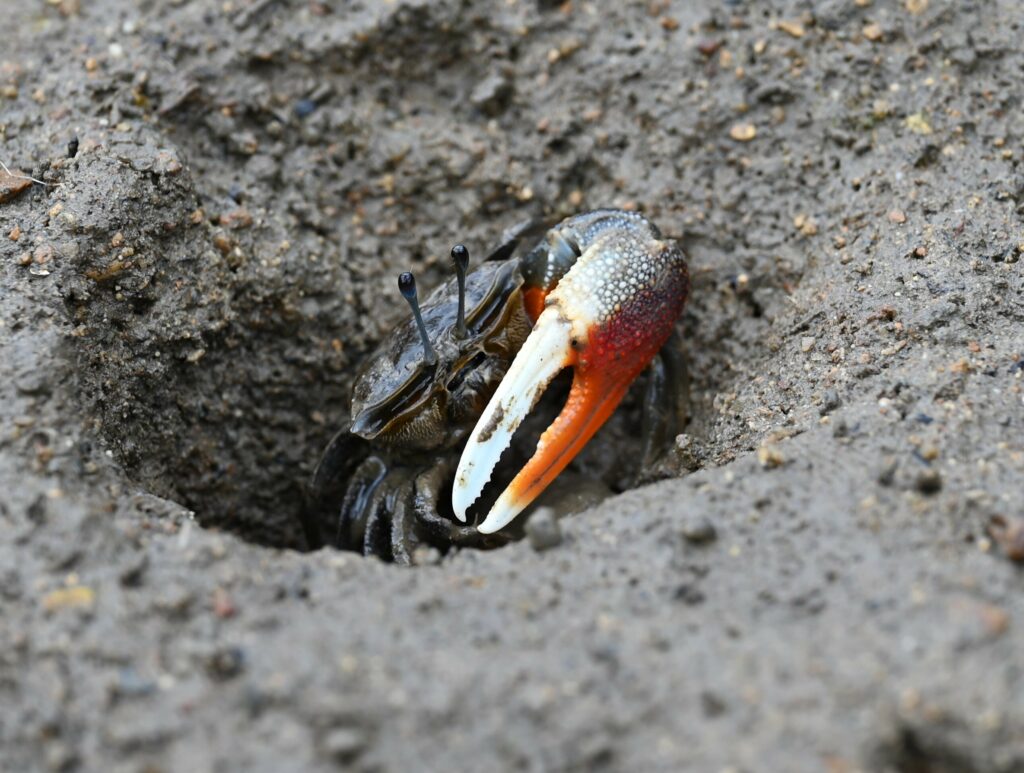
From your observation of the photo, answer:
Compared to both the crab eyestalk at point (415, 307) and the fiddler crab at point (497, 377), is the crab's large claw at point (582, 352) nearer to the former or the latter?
the fiddler crab at point (497, 377)

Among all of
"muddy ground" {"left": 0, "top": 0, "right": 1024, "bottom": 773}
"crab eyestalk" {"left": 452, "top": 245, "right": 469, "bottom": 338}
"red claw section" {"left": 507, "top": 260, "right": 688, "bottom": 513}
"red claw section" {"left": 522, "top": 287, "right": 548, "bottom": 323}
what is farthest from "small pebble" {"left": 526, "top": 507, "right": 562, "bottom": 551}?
"red claw section" {"left": 522, "top": 287, "right": 548, "bottom": 323}

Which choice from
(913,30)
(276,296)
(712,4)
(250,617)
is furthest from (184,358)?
(913,30)

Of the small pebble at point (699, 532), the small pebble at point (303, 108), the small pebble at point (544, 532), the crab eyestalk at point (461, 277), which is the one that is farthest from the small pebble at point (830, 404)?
the small pebble at point (303, 108)

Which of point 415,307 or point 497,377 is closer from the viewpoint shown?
point 415,307

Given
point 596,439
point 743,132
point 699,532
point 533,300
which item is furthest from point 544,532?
point 743,132

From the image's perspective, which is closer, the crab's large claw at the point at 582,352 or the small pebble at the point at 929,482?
the small pebble at the point at 929,482

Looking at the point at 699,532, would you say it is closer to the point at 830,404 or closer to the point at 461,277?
the point at 830,404

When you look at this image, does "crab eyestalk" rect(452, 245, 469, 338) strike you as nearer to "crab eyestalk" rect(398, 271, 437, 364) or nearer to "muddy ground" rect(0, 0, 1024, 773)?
"crab eyestalk" rect(398, 271, 437, 364)
